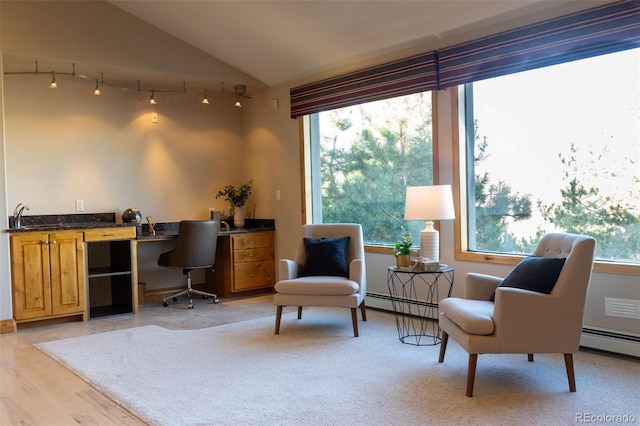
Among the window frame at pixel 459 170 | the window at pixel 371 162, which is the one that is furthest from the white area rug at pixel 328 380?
the window at pixel 371 162

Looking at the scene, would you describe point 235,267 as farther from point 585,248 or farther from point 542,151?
point 585,248

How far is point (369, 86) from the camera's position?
485 centimetres

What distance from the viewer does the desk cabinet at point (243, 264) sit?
5.81m

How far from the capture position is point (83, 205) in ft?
18.1

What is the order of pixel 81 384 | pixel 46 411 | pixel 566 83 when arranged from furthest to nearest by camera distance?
pixel 566 83, pixel 81 384, pixel 46 411

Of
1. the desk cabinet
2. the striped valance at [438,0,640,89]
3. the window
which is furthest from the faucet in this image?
A: the striped valance at [438,0,640,89]

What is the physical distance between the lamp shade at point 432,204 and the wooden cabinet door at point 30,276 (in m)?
3.20

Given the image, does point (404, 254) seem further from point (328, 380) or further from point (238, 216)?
point (238, 216)

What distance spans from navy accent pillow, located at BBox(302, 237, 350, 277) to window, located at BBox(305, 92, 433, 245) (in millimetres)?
674

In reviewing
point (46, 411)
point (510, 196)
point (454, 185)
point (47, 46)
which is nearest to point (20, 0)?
point (47, 46)

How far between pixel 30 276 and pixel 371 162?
3217 mm

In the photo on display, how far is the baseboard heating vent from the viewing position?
3312 mm

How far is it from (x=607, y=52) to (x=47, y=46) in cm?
445

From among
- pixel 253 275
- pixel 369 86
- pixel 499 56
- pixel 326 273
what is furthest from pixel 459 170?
pixel 253 275
